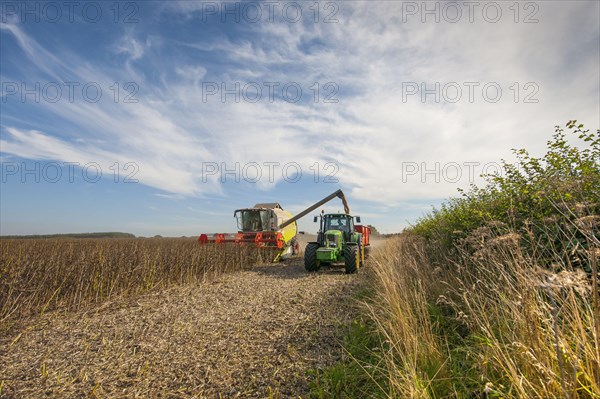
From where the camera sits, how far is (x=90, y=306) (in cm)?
731

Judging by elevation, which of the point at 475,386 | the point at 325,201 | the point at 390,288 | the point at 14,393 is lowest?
the point at 14,393

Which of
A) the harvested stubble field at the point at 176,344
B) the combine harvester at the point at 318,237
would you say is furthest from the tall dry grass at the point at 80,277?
the combine harvester at the point at 318,237

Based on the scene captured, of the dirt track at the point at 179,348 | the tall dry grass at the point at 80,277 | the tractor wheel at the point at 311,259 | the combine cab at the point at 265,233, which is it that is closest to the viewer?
the dirt track at the point at 179,348

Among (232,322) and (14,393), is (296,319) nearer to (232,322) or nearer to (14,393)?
(232,322)

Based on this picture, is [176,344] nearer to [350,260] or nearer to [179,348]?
[179,348]

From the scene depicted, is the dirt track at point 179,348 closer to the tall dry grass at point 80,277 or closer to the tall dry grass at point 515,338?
the tall dry grass at point 80,277

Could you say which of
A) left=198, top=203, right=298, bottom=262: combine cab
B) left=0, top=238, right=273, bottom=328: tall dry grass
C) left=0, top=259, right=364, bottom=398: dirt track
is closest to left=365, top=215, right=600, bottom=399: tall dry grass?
left=0, top=259, right=364, bottom=398: dirt track

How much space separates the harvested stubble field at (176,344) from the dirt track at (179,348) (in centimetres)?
1

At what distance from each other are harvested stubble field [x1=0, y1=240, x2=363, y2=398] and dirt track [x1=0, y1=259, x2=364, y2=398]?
14 mm

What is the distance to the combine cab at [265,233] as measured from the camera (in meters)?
14.0

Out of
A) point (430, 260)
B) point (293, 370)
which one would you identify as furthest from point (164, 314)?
point (430, 260)

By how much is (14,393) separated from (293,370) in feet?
10.4

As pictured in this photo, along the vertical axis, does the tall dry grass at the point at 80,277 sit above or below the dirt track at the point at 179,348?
above

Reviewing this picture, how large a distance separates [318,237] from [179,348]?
8908 mm
